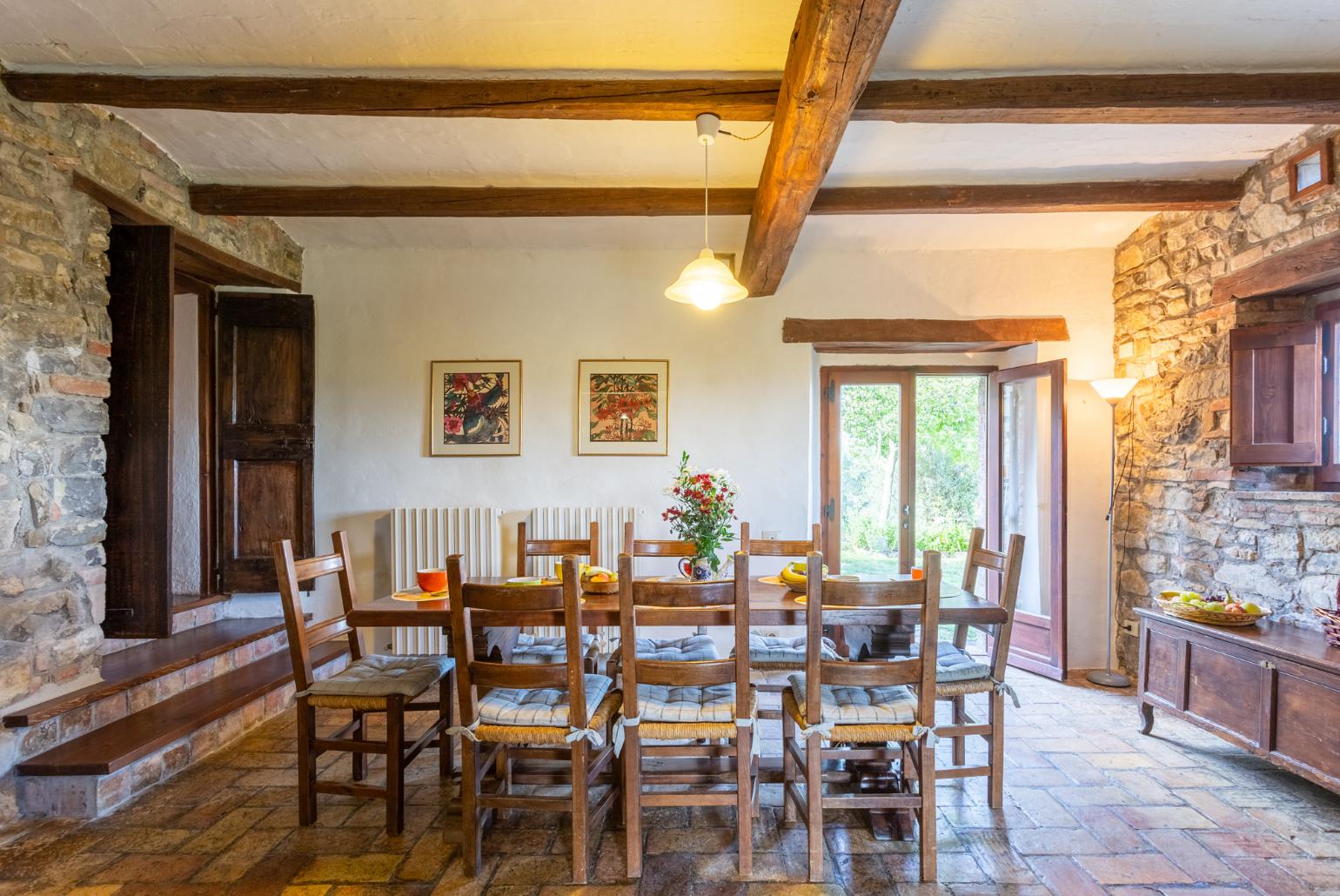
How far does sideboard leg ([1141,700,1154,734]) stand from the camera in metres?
3.27

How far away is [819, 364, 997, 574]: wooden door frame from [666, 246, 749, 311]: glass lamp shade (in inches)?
87.6

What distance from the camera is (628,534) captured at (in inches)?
129

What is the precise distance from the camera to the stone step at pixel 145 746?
8.14ft

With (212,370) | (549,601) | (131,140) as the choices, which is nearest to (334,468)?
(212,370)

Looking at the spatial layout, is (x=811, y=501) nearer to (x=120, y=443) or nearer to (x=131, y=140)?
(x=120, y=443)

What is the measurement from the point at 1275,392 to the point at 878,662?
274 centimetres

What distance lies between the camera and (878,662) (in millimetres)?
2131

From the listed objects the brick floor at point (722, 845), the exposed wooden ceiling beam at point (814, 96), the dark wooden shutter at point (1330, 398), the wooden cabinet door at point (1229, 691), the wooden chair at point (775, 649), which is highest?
the exposed wooden ceiling beam at point (814, 96)

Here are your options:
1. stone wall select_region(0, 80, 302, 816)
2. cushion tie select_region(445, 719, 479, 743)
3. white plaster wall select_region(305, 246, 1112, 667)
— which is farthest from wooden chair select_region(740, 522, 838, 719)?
stone wall select_region(0, 80, 302, 816)

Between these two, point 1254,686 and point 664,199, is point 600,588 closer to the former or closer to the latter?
point 664,199

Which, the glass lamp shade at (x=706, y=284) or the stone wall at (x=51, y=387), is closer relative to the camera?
the stone wall at (x=51, y=387)

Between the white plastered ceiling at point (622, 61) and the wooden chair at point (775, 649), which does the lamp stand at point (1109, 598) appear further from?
the wooden chair at point (775, 649)

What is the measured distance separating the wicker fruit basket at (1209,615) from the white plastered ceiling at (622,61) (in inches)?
83.6

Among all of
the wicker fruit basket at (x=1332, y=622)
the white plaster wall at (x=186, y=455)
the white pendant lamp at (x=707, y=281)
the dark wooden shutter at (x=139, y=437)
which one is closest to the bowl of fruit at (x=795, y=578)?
the white pendant lamp at (x=707, y=281)
